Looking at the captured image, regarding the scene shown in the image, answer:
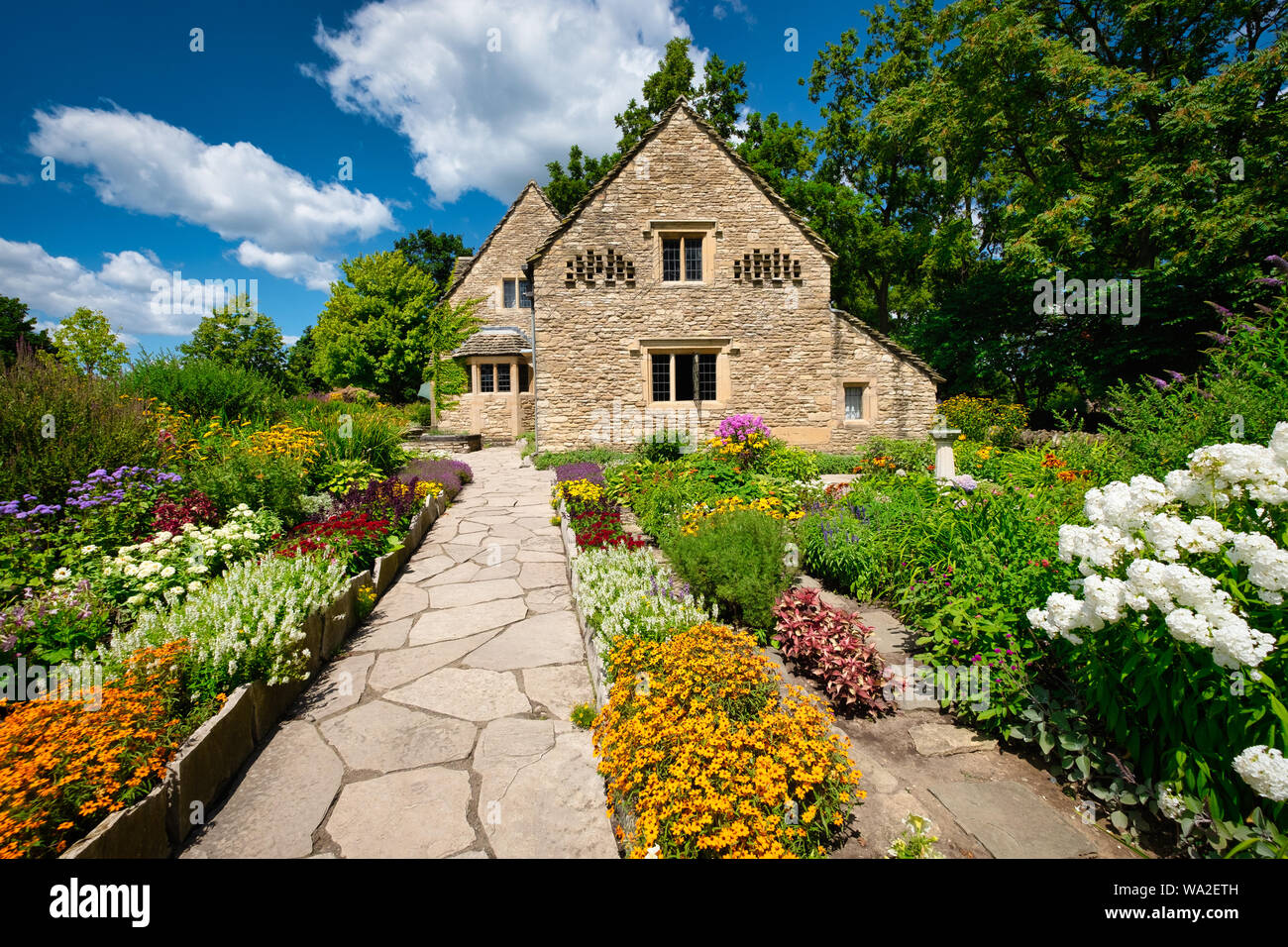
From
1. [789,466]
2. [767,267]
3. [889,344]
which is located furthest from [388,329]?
[889,344]

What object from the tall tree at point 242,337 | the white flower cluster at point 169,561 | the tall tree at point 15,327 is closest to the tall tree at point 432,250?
the tall tree at point 242,337

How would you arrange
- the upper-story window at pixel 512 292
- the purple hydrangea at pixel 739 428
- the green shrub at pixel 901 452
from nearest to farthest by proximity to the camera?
the purple hydrangea at pixel 739 428 < the green shrub at pixel 901 452 < the upper-story window at pixel 512 292

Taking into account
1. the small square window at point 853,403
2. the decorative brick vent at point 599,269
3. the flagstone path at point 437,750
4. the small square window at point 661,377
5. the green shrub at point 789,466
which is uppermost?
the decorative brick vent at point 599,269

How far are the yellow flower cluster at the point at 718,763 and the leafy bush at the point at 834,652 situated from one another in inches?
27.0

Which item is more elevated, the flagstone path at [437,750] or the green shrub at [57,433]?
the green shrub at [57,433]

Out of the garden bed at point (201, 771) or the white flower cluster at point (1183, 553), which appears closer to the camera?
the white flower cluster at point (1183, 553)

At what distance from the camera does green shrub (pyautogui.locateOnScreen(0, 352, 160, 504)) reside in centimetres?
504

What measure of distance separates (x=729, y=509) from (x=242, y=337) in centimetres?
4710

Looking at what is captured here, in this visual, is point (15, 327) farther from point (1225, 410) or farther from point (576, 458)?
point (1225, 410)

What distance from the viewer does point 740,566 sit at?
439cm

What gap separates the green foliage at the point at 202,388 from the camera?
905 cm

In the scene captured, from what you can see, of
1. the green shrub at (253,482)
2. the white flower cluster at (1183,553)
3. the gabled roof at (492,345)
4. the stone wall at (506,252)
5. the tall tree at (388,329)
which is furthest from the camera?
the stone wall at (506,252)

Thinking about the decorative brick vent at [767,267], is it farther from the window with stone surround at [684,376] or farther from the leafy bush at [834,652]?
the leafy bush at [834,652]
